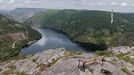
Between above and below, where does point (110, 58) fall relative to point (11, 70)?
above

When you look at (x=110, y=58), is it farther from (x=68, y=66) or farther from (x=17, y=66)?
(x=17, y=66)

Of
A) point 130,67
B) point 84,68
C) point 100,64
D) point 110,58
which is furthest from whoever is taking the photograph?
point 110,58

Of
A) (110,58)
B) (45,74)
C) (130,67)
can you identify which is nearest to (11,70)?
(45,74)

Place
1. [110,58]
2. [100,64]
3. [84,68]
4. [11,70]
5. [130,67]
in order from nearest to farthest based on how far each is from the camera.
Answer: [84,68] < [100,64] < [130,67] < [110,58] < [11,70]

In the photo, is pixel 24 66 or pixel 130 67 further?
pixel 24 66

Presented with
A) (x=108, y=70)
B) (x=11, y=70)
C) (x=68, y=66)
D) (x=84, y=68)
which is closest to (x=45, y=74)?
(x=68, y=66)

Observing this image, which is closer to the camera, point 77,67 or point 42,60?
point 77,67

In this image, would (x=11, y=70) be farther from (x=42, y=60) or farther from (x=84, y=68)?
(x=84, y=68)

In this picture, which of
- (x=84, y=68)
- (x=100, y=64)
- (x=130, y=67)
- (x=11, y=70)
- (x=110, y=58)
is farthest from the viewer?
(x=11, y=70)

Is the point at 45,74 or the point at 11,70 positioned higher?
the point at 45,74
